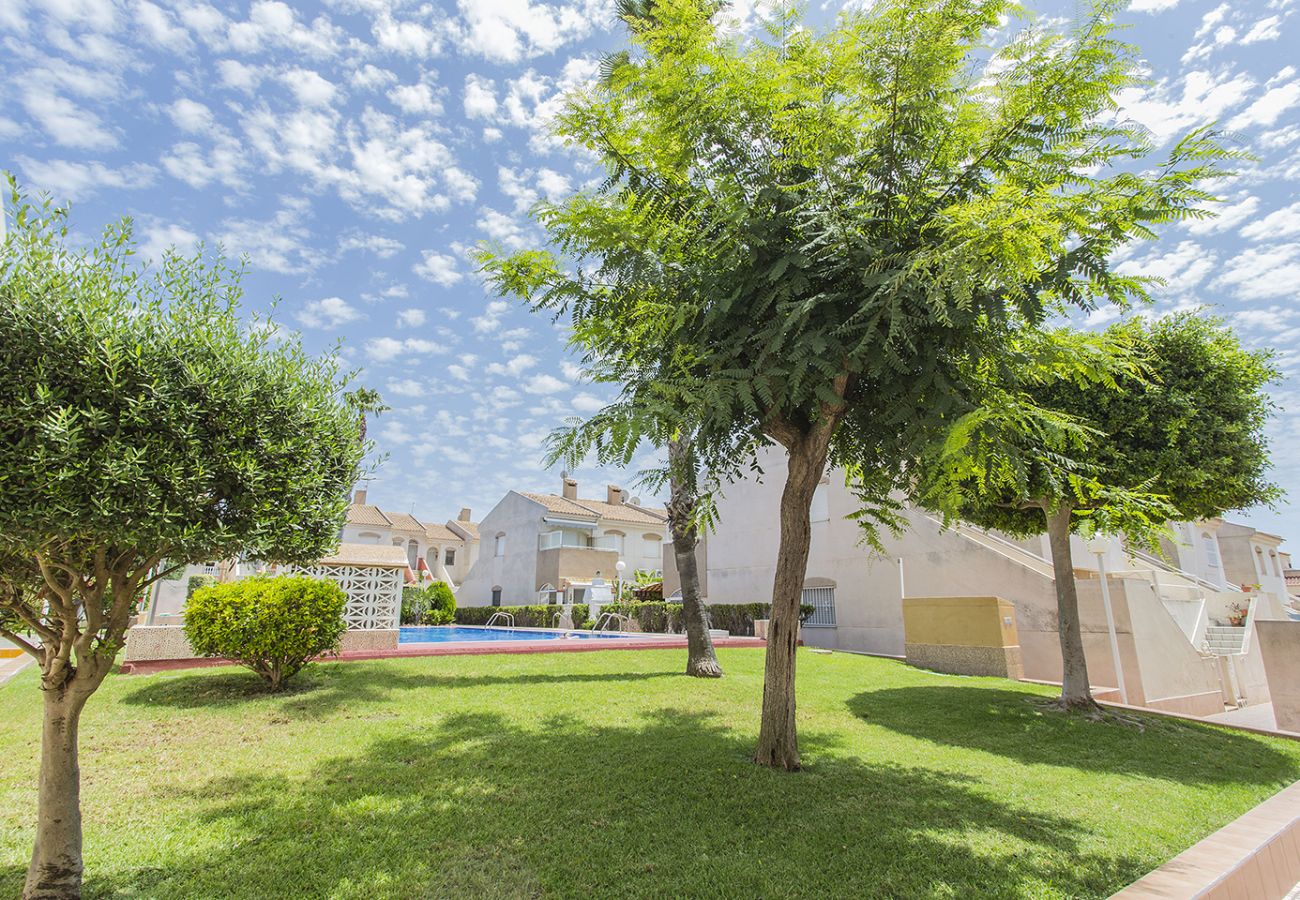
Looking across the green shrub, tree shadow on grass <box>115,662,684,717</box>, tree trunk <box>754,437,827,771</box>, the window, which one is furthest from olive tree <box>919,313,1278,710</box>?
the window

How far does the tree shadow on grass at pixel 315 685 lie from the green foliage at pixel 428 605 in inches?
795

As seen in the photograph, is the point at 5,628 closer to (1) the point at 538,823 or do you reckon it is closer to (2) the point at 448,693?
(1) the point at 538,823

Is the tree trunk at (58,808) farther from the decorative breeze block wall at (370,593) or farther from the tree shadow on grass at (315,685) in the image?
the decorative breeze block wall at (370,593)

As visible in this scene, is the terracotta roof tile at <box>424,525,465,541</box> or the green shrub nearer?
the green shrub

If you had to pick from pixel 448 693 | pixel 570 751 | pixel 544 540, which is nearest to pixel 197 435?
pixel 570 751

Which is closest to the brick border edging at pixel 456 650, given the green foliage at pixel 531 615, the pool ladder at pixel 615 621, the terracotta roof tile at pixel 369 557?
the terracotta roof tile at pixel 369 557

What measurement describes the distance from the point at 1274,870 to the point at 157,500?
27.9ft

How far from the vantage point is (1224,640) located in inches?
677

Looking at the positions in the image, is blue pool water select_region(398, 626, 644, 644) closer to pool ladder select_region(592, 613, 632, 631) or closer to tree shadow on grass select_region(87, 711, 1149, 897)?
pool ladder select_region(592, 613, 632, 631)

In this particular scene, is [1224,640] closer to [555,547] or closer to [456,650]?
[456,650]

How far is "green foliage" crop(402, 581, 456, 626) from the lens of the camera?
31.1m

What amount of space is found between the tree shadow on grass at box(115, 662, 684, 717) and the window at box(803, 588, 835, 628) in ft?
44.1

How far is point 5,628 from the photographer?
417 centimetres

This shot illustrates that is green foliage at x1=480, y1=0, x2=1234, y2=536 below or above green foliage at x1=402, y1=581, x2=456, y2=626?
below
